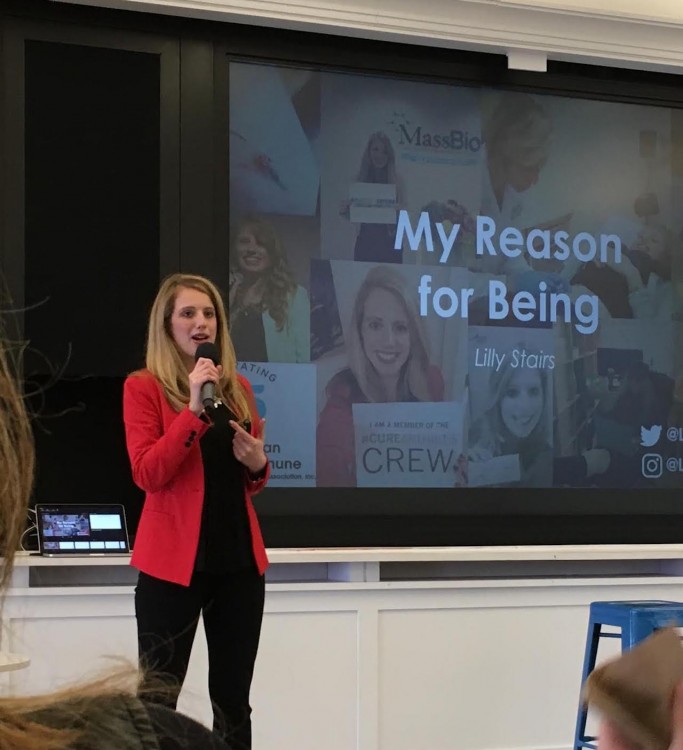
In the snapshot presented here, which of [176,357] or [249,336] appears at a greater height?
[249,336]

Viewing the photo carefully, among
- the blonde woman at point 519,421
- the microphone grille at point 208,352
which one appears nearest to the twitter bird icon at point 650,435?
the blonde woman at point 519,421

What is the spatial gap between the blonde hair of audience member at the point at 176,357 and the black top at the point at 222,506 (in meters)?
0.07

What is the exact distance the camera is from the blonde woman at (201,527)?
2.81 m

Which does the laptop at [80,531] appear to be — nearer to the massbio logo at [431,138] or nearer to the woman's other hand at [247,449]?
the woman's other hand at [247,449]

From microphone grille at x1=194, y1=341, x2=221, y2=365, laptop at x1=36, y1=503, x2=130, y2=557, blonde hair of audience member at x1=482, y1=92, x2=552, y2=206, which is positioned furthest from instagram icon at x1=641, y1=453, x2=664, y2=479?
microphone grille at x1=194, y1=341, x2=221, y2=365

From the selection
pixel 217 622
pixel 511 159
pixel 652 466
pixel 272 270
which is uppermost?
pixel 511 159

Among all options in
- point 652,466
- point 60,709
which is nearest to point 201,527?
point 60,709

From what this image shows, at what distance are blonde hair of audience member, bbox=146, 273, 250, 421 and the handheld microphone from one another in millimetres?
57

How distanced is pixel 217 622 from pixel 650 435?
8.42ft

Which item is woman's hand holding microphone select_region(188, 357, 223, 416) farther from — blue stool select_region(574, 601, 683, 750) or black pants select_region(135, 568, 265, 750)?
blue stool select_region(574, 601, 683, 750)

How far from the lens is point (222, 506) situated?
2.86 metres

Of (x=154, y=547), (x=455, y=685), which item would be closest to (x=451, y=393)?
(x=455, y=685)

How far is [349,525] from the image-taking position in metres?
4.38

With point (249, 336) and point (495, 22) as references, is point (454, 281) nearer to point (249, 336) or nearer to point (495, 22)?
point (249, 336)
